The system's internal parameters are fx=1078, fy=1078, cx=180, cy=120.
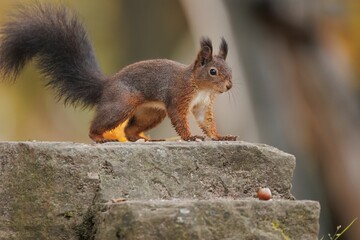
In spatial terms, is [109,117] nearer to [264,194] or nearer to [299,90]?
[264,194]

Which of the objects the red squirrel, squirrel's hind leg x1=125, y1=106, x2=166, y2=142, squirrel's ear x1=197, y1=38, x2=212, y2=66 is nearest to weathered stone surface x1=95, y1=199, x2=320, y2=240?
the red squirrel

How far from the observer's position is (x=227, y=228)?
4273 millimetres

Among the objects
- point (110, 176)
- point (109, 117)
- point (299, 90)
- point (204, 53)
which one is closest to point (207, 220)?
point (110, 176)

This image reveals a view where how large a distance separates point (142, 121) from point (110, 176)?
3.81ft

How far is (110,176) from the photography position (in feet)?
15.4

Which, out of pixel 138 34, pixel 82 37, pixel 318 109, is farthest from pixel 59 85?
pixel 138 34

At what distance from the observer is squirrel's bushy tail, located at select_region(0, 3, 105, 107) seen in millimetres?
5793

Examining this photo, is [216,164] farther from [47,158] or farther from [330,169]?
[330,169]

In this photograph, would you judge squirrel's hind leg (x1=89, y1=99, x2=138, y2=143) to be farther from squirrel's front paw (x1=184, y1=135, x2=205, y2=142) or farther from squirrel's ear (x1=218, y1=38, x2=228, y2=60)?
squirrel's ear (x1=218, y1=38, x2=228, y2=60)

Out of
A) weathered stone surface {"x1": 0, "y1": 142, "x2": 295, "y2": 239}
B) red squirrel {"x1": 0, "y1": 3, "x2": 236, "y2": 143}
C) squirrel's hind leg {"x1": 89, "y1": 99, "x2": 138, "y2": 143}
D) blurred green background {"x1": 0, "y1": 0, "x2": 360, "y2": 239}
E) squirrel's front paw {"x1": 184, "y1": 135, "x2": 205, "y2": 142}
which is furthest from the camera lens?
blurred green background {"x1": 0, "y1": 0, "x2": 360, "y2": 239}

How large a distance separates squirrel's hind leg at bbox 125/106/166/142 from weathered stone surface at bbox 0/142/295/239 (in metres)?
0.85

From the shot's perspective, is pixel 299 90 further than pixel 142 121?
Yes

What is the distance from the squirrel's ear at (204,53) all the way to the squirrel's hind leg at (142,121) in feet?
1.12

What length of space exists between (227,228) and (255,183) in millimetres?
652
